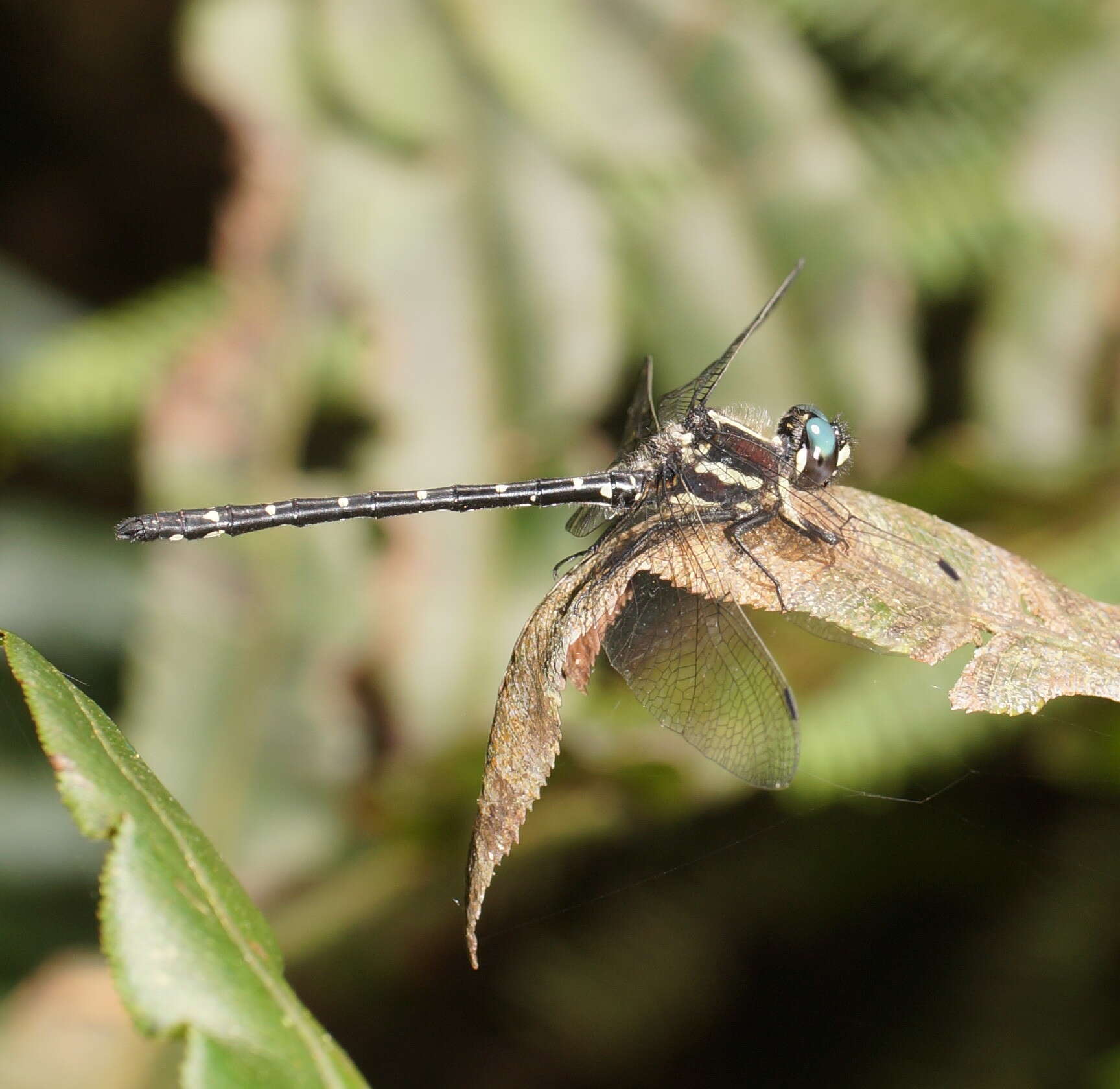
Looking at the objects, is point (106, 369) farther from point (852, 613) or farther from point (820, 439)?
point (852, 613)

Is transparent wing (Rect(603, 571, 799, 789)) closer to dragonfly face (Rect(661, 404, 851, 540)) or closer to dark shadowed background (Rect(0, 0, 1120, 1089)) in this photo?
dragonfly face (Rect(661, 404, 851, 540))

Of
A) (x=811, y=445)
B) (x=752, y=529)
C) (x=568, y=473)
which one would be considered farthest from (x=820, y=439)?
(x=568, y=473)

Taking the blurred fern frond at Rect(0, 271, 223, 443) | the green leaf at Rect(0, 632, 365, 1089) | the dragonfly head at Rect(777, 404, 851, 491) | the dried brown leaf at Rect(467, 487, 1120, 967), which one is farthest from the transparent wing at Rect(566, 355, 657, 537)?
the blurred fern frond at Rect(0, 271, 223, 443)

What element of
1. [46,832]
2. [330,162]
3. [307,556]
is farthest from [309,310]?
[46,832]

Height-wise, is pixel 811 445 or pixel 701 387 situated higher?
pixel 701 387

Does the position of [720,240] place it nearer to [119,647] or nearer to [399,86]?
[399,86]

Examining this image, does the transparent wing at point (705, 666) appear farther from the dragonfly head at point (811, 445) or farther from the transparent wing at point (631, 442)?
the transparent wing at point (631, 442)
